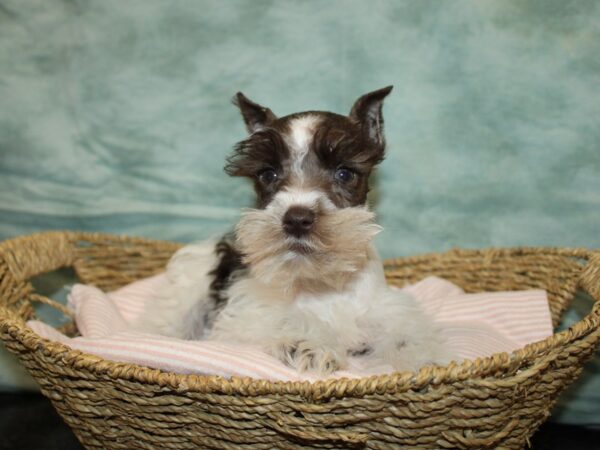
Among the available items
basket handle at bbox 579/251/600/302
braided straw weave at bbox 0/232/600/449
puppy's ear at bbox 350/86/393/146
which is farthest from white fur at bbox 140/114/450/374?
basket handle at bbox 579/251/600/302

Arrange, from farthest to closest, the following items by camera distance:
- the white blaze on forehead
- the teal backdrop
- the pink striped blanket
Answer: the teal backdrop < the white blaze on forehead < the pink striped blanket

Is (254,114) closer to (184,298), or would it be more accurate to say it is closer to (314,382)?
(184,298)

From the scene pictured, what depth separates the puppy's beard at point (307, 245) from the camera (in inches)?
107

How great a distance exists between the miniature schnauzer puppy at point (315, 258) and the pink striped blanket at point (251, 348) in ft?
0.56

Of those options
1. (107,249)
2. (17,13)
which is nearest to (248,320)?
(107,249)

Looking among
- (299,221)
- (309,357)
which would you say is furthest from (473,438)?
(299,221)

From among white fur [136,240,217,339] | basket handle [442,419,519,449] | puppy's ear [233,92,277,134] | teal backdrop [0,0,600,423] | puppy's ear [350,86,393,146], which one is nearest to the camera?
basket handle [442,419,519,449]

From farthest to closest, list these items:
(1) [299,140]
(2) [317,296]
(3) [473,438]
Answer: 1. (2) [317,296]
2. (1) [299,140]
3. (3) [473,438]

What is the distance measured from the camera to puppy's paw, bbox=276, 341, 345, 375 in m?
2.66

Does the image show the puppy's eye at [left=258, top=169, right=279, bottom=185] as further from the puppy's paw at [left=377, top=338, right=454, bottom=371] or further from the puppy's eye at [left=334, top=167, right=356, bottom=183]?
the puppy's paw at [left=377, top=338, right=454, bottom=371]

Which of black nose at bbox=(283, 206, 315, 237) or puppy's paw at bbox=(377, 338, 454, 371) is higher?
black nose at bbox=(283, 206, 315, 237)

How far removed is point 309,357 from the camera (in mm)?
2729

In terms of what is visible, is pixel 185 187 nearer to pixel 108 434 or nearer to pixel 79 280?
pixel 79 280

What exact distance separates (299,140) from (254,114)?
20.9 inches
